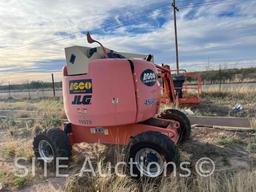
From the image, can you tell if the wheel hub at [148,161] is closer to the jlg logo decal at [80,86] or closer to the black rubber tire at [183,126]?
the jlg logo decal at [80,86]

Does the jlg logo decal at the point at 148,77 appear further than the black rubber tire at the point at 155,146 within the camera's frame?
A: Yes

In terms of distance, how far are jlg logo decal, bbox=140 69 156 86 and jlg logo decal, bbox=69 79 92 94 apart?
793 millimetres

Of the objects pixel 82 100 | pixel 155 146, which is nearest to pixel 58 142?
pixel 82 100

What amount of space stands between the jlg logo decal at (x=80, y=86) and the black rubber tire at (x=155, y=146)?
3.48 ft

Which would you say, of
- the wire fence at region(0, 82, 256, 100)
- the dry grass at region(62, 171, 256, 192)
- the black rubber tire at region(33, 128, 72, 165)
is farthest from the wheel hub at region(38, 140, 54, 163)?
the wire fence at region(0, 82, 256, 100)

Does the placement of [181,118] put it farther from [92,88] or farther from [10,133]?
[10,133]

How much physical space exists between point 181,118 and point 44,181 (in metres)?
2.75

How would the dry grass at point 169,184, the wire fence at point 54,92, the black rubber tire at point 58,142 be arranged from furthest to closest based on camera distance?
the wire fence at point 54,92, the black rubber tire at point 58,142, the dry grass at point 169,184

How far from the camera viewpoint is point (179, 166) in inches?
156

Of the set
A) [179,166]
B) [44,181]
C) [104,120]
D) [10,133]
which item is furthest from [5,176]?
[10,133]

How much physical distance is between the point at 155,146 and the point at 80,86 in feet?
4.87

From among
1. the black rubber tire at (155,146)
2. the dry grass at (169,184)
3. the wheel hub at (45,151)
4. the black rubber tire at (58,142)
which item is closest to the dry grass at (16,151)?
the wheel hub at (45,151)

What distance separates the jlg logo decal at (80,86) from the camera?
14.6 feet

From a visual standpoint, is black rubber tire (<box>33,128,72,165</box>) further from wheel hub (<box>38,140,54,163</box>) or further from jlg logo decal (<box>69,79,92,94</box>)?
jlg logo decal (<box>69,79,92,94</box>)
